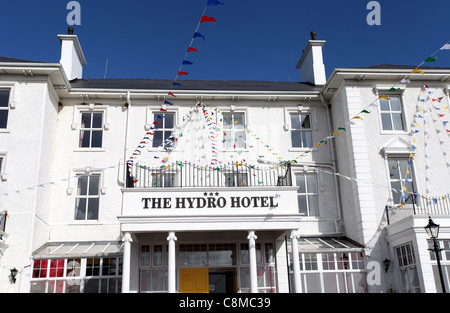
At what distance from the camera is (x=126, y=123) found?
637 inches

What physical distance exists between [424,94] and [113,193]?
37.9 feet

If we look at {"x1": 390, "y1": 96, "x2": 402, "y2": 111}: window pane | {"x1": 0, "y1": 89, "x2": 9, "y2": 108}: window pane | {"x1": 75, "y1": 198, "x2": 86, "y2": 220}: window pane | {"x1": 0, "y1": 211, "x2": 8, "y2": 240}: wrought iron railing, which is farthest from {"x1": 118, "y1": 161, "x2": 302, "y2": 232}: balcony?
{"x1": 390, "y1": 96, "x2": 402, "y2": 111}: window pane

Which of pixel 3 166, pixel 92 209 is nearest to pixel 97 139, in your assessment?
pixel 92 209

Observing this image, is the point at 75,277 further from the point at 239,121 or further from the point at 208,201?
the point at 239,121

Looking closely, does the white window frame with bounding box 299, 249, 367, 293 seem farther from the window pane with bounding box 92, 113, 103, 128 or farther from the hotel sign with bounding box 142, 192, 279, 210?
the window pane with bounding box 92, 113, 103, 128

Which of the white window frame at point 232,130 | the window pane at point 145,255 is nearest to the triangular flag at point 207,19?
the white window frame at point 232,130

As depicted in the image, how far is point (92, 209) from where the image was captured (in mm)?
15305

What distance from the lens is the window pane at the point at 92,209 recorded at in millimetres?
15219

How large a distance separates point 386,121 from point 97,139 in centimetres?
1036

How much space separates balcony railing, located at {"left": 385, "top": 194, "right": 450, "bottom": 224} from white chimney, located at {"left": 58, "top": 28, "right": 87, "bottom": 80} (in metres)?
13.5

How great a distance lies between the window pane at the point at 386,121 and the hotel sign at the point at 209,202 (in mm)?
5531

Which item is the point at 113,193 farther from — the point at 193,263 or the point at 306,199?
the point at 306,199
